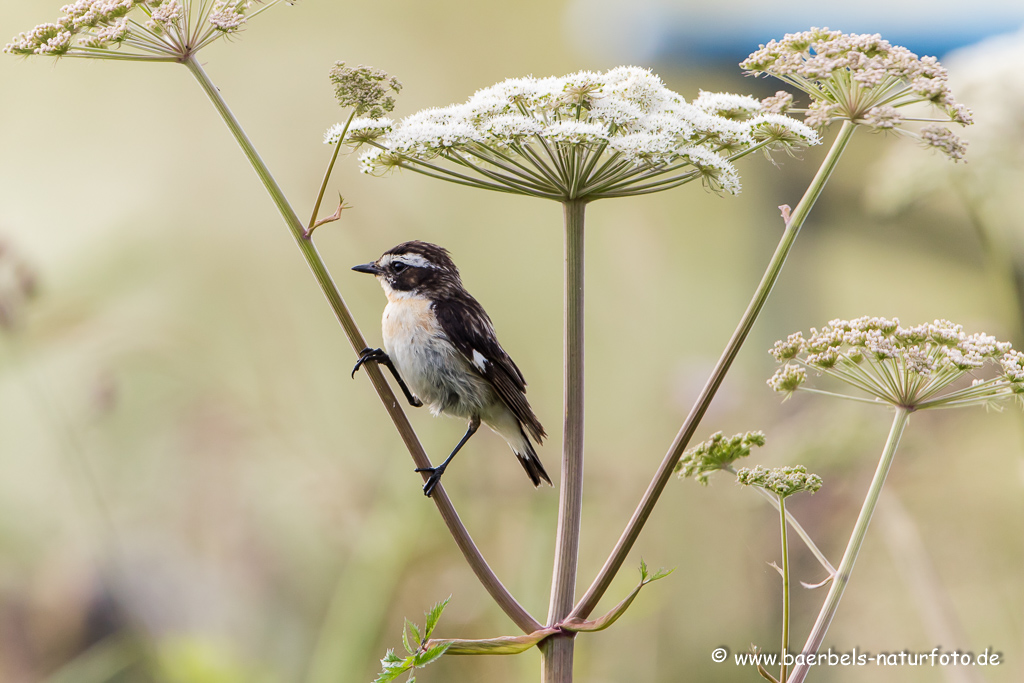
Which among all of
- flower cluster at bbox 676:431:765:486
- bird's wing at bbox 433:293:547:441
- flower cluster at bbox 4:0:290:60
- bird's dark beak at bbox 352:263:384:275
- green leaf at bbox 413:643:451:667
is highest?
flower cluster at bbox 4:0:290:60

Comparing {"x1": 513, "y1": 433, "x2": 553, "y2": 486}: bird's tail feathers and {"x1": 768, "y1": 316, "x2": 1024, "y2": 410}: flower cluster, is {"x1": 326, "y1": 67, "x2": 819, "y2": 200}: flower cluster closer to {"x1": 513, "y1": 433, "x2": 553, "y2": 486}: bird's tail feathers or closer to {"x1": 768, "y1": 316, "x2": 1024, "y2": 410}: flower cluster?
{"x1": 768, "y1": 316, "x2": 1024, "y2": 410}: flower cluster

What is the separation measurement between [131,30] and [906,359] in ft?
4.92

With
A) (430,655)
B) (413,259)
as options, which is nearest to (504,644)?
(430,655)

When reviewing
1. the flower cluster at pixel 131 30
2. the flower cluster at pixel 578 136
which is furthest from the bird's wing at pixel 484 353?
the flower cluster at pixel 131 30

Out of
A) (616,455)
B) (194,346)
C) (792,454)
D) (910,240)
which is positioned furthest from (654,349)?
(194,346)

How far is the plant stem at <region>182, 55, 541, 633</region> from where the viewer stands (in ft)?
3.93

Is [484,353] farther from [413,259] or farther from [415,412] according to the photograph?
[415,412]

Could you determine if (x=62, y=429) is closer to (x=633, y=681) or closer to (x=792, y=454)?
(x=633, y=681)

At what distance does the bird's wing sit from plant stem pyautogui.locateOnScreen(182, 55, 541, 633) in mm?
632

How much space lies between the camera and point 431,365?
6.35 feet

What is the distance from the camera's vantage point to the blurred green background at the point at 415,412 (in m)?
3.05

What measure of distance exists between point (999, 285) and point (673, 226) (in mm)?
1734

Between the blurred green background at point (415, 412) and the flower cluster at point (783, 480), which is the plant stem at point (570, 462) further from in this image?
the blurred green background at point (415, 412)

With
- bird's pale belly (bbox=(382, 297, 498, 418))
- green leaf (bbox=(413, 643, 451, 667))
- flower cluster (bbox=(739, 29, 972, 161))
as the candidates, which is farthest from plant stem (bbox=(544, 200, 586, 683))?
bird's pale belly (bbox=(382, 297, 498, 418))
